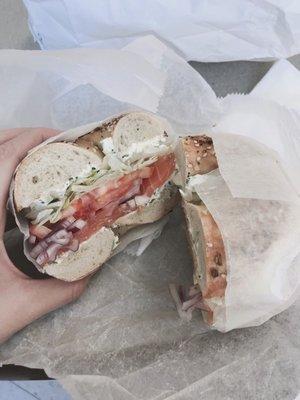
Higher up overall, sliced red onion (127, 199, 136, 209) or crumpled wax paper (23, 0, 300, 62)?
crumpled wax paper (23, 0, 300, 62)

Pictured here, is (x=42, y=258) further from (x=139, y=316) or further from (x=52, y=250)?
(x=139, y=316)

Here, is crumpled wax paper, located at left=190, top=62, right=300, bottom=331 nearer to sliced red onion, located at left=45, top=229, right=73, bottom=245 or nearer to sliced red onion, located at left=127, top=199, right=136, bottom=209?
sliced red onion, located at left=127, top=199, right=136, bottom=209

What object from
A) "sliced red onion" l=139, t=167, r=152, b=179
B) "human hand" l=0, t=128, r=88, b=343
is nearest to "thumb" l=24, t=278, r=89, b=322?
"human hand" l=0, t=128, r=88, b=343

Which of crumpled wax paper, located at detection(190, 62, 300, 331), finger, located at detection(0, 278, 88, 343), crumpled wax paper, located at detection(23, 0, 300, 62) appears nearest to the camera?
crumpled wax paper, located at detection(190, 62, 300, 331)

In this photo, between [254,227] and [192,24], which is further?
[192,24]

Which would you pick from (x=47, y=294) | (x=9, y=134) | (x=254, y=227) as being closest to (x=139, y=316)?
(x=47, y=294)

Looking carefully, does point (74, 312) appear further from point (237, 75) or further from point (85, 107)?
point (237, 75)

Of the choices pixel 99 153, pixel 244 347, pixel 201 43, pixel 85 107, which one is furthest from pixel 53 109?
pixel 244 347
